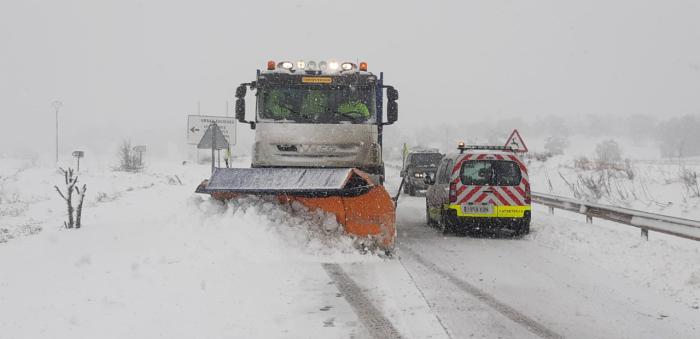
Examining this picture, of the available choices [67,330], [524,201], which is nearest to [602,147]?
[524,201]

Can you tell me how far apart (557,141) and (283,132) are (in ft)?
391

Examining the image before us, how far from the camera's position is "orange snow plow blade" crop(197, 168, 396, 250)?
8.73 metres

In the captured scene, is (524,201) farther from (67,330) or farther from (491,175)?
(67,330)

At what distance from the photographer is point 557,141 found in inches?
4808

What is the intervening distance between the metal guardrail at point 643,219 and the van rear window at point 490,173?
187 centimetres

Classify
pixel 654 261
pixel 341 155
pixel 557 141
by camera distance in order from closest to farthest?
pixel 654 261 < pixel 341 155 < pixel 557 141

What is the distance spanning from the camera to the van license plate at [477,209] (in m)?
11.5

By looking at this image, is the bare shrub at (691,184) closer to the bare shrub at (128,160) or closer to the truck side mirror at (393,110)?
the truck side mirror at (393,110)

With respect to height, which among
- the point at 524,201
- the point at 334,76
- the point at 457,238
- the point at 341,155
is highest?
the point at 334,76

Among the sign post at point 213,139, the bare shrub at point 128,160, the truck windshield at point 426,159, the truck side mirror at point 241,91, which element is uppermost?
the truck side mirror at point 241,91

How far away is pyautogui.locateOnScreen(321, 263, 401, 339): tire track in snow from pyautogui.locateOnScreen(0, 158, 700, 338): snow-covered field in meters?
0.06

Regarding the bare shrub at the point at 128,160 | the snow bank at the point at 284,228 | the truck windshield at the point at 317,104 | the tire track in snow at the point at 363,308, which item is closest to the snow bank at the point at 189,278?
the snow bank at the point at 284,228

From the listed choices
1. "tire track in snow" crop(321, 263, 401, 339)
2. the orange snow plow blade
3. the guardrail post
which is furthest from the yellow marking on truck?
the guardrail post

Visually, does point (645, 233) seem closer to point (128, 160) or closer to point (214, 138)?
point (214, 138)
